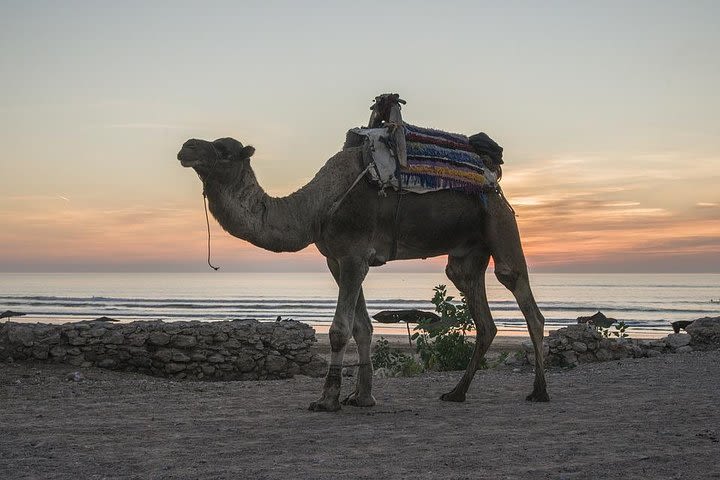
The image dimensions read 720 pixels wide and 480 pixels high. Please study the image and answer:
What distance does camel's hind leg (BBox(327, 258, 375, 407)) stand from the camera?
8.67 meters

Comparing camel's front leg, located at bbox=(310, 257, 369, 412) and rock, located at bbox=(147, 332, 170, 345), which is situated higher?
camel's front leg, located at bbox=(310, 257, 369, 412)

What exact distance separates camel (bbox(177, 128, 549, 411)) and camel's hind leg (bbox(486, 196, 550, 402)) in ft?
0.04

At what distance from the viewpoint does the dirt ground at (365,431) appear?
5.74 metres

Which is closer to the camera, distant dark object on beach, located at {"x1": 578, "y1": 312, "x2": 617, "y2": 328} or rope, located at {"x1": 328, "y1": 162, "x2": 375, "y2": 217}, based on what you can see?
rope, located at {"x1": 328, "y1": 162, "x2": 375, "y2": 217}

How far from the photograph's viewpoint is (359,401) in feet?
28.6

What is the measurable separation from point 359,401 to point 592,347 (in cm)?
672

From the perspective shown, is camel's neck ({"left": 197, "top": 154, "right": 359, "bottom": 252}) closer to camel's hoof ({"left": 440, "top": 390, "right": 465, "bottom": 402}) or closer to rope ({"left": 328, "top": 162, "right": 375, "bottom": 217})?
rope ({"left": 328, "top": 162, "right": 375, "bottom": 217})

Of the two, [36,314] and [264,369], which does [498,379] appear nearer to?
[264,369]

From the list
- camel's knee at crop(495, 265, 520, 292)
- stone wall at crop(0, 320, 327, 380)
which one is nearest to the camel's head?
camel's knee at crop(495, 265, 520, 292)

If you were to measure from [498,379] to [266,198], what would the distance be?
484 cm

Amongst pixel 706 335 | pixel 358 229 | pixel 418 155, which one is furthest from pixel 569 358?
pixel 358 229

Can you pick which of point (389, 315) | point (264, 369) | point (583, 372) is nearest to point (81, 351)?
point (264, 369)

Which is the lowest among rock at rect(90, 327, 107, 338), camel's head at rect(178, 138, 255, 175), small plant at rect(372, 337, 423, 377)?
small plant at rect(372, 337, 423, 377)

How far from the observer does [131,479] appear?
17.9ft
